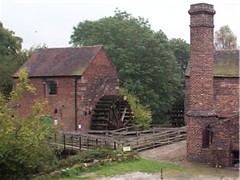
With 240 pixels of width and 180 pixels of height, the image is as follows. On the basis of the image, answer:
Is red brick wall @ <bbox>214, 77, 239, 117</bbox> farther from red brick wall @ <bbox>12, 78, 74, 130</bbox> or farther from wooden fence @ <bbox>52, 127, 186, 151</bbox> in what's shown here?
red brick wall @ <bbox>12, 78, 74, 130</bbox>

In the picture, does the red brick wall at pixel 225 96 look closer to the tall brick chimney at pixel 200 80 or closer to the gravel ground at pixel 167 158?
the gravel ground at pixel 167 158

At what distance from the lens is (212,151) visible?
19.9 meters

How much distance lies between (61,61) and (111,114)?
5.63 metres

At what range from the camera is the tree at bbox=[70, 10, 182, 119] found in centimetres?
Result: 3722

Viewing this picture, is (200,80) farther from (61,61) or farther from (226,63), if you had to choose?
(61,61)

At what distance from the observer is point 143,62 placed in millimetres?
37938

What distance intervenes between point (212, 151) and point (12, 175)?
→ 9.53 m

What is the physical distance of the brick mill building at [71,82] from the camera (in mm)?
30078

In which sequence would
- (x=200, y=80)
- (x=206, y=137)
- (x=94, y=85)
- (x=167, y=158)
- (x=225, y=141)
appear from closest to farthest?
(x=225, y=141)
(x=206, y=137)
(x=200, y=80)
(x=167, y=158)
(x=94, y=85)

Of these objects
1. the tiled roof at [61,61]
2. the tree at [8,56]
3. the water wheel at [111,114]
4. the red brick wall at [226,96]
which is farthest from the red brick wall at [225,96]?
the tree at [8,56]

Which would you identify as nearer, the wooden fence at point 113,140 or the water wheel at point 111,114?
the wooden fence at point 113,140

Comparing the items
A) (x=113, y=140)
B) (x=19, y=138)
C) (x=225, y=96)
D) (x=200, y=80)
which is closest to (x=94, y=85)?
(x=113, y=140)

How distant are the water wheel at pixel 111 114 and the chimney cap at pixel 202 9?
1211 cm

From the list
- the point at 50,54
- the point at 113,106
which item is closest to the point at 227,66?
the point at 113,106
